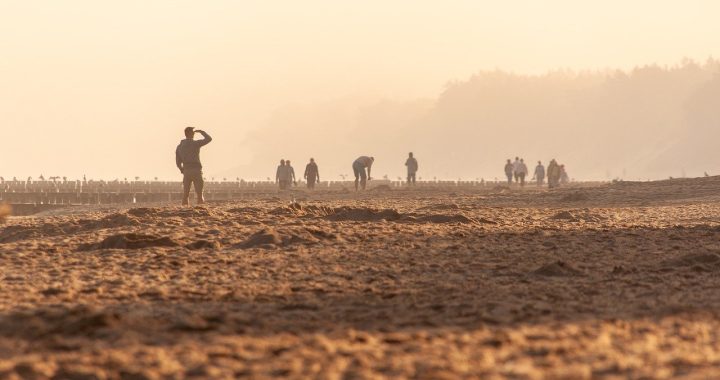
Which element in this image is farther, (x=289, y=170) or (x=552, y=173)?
(x=552, y=173)

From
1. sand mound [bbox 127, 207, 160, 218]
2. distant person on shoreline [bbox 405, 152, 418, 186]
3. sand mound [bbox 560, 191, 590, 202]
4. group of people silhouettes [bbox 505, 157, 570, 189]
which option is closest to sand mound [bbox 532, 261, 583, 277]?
sand mound [bbox 127, 207, 160, 218]

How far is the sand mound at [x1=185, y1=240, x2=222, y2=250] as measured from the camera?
12648mm

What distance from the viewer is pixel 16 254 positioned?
12258mm

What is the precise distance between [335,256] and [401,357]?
5787 mm

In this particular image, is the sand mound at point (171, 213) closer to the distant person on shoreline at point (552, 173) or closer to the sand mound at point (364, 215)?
the sand mound at point (364, 215)

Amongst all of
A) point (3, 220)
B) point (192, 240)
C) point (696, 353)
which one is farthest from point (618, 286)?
point (3, 220)

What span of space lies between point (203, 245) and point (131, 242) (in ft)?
2.65

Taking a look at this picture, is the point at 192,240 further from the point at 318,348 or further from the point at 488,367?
the point at 488,367

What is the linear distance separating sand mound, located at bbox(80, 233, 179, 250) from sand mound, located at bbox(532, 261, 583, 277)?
177 inches

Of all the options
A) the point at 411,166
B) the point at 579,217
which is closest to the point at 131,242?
the point at 579,217

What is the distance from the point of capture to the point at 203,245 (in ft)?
41.9

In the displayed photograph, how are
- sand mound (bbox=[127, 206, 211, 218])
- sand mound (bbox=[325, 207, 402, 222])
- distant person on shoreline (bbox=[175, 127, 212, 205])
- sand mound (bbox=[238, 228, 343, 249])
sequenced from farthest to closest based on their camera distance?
distant person on shoreline (bbox=[175, 127, 212, 205]) → sand mound (bbox=[127, 206, 211, 218]) → sand mound (bbox=[325, 207, 402, 222]) → sand mound (bbox=[238, 228, 343, 249])

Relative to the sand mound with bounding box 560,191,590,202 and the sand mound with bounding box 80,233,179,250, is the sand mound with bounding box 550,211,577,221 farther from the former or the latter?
the sand mound with bounding box 560,191,590,202

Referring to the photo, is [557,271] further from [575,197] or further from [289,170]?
[289,170]
